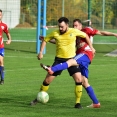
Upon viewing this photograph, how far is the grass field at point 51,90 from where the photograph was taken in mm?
11344

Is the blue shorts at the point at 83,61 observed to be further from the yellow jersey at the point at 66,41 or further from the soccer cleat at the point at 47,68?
the soccer cleat at the point at 47,68

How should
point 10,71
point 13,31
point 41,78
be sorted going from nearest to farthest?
1. point 41,78
2. point 10,71
3. point 13,31

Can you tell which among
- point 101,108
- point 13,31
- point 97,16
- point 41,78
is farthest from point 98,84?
point 13,31

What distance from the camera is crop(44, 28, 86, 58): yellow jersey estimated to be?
1193cm

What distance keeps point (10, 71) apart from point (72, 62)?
9.03m

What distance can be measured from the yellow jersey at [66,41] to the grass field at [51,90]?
1.18m

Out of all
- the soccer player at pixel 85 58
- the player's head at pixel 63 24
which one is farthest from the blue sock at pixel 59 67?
the player's head at pixel 63 24

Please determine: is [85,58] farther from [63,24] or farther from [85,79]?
[63,24]

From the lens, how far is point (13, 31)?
44.7m

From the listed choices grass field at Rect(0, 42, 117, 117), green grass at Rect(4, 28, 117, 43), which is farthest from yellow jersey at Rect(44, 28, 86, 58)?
green grass at Rect(4, 28, 117, 43)

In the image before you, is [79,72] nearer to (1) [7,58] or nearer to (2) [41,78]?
(2) [41,78]

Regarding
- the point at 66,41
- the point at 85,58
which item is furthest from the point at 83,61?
the point at 66,41

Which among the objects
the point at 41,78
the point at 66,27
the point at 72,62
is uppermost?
the point at 66,27

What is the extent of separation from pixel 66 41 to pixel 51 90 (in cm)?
354
